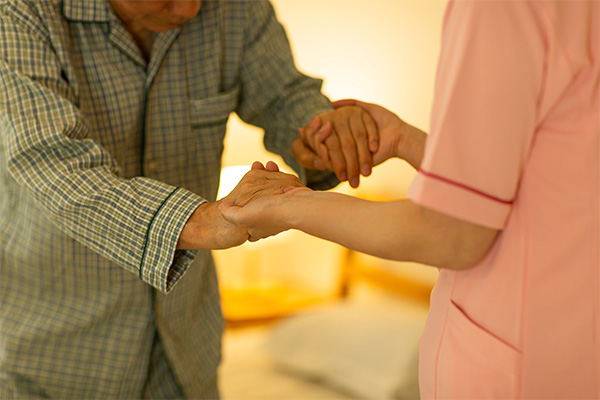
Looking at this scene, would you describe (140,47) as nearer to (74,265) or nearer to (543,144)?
(74,265)

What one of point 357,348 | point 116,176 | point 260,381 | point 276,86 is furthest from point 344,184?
point 116,176

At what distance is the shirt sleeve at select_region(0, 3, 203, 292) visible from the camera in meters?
1.04

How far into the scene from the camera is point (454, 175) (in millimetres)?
695

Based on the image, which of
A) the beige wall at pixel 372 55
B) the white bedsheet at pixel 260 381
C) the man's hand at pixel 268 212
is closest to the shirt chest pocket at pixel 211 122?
the man's hand at pixel 268 212

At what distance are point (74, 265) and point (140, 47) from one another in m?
0.49

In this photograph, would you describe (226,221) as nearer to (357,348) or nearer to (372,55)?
(357,348)

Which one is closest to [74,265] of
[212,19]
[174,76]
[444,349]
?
[174,76]

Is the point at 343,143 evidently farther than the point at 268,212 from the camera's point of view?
Yes

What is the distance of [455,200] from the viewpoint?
2.28ft

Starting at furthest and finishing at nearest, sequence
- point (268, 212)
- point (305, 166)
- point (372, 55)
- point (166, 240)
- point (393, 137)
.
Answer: point (372, 55) → point (305, 166) → point (393, 137) → point (166, 240) → point (268, 212)

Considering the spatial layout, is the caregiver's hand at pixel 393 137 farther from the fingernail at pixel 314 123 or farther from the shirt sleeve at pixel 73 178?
the shirt sleeve at pixel 73 178

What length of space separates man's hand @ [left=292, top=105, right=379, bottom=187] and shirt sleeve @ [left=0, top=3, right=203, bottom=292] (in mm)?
355

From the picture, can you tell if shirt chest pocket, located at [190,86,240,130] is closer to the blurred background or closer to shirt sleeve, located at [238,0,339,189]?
shirt sleeve, located at [238,0,339,189]

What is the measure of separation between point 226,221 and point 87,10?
1.91ft
